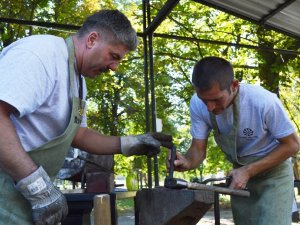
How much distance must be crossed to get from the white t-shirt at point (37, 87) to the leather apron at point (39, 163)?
0.09ft

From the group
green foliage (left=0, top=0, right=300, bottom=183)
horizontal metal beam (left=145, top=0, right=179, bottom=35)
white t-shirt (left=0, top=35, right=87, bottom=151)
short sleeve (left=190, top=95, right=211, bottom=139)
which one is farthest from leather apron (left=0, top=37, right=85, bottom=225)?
green foliage (left=0, top=0, right=300, bottom=183)

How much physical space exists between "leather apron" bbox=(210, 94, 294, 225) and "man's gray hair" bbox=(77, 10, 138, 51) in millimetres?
1009

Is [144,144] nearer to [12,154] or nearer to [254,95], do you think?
[254,95]

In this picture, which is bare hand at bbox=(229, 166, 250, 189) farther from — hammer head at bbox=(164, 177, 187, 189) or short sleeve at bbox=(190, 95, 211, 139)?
hammer head at bbox=(164, 177, 187, 189)

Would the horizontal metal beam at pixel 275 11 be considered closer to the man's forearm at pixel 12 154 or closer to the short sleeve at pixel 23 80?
the short sleeve at pixel 23 80

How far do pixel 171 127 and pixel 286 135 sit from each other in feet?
35.7

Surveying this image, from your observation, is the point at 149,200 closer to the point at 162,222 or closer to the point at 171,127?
the point at 162,222

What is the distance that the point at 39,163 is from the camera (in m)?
1.67

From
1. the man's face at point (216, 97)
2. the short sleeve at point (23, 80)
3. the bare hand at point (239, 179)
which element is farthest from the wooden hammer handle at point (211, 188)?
the short sleeve at point (23, 80)

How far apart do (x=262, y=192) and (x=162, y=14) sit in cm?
251

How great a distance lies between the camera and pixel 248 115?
2617 millimetres

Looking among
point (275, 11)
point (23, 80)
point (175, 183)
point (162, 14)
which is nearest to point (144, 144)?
point (175, 183)

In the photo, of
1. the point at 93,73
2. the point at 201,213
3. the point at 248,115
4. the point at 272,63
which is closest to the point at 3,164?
the point at 93,73

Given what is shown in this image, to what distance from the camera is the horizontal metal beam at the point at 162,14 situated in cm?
430
